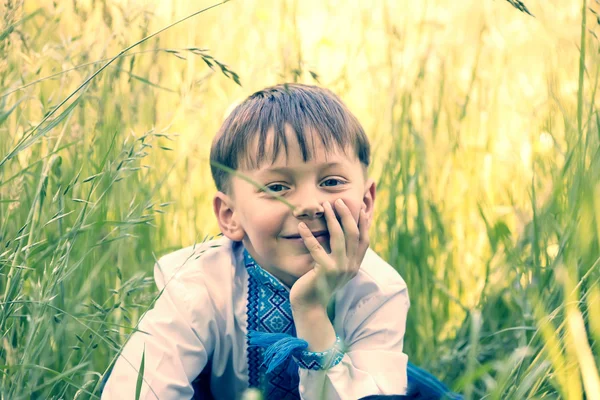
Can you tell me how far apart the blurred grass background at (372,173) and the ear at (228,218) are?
120mm

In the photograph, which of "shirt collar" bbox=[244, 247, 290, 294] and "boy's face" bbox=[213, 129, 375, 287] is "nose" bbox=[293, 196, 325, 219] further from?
"shirt collar" bbox=[244, 247, 290, 294]

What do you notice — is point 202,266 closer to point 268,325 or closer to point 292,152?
point 268,325

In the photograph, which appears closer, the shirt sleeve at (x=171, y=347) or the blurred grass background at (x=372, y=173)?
the blurred grass background at (x=372, y=173)

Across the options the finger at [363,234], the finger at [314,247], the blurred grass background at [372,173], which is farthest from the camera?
the finger at [363,234]

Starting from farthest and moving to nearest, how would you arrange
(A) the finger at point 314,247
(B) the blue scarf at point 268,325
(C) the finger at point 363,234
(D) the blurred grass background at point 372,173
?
(B) the blue scarf at point 268,325 → (C) the finger at point 363,234 → (A) the finger at point 314,247 → (D) the blurred grass background at point 372,173

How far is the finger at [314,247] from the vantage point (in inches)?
77.7

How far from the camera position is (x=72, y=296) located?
7.05ft

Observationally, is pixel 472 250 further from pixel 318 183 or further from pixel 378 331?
pixel 318 183

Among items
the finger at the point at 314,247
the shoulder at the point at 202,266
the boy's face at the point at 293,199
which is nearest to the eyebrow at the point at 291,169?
the boy's face at the point at 293,199

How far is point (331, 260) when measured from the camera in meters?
2.01

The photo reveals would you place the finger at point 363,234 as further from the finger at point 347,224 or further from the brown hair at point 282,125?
the brown hair at point 282,125

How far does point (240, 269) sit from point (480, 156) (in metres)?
1.29

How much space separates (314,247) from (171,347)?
16.8 inches

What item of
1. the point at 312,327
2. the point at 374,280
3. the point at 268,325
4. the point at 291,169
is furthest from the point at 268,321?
the point at 291,169
